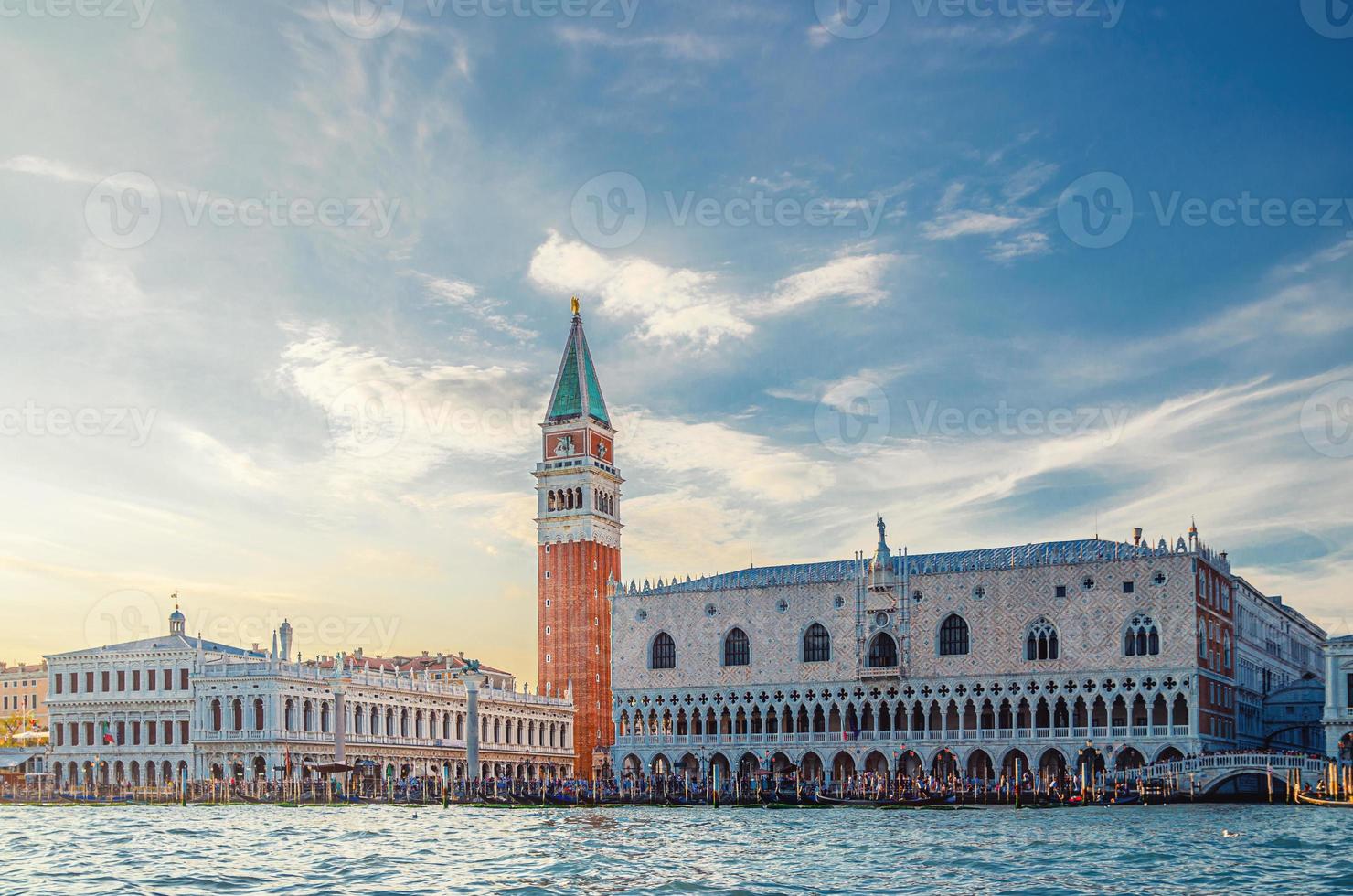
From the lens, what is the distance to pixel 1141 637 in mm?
65250

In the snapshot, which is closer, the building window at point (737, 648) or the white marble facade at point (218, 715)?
the white marble facade at point (218, 715)

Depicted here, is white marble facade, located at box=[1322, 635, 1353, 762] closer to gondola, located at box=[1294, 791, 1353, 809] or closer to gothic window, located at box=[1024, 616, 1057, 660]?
gondola, located at box=[1294, 791, 1353, 809]

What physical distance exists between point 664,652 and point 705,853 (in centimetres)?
3896

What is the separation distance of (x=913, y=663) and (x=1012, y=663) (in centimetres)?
461

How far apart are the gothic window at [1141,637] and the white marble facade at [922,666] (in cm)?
9

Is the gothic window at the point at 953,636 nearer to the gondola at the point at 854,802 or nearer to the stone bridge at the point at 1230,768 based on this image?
the gondola at the point at 854,802

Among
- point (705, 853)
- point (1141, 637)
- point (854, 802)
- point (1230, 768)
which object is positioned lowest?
point (854, 802)

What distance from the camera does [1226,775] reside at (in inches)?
2283

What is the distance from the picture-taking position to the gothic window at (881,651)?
233ft

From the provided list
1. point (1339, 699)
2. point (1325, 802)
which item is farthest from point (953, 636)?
point (1325, 802)

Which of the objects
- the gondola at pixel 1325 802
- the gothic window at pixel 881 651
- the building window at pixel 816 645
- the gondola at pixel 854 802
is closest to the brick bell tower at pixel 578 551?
the building window at pixel 816 645

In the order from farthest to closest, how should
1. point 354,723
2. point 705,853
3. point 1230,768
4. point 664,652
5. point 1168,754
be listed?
1. point 354,723
2. point 664,652
3. point 1168,754
4. point 1230,768
5. point 705,853

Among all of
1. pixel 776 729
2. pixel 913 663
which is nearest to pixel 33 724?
pixel 776 729

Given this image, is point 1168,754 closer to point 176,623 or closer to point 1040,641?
point 1040,641
